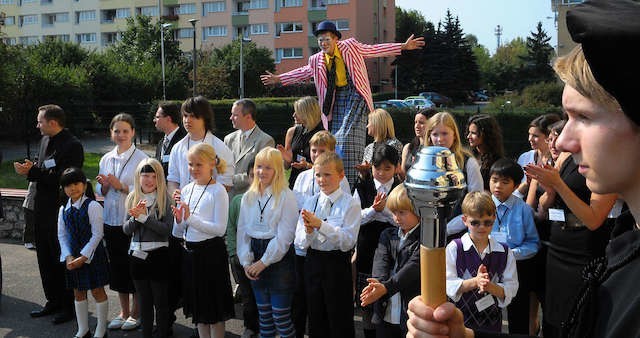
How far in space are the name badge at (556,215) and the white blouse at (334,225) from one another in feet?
4.76

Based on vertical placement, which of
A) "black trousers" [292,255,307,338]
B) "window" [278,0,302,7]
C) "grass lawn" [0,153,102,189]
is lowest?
"black trousers" [292,255,307,338]

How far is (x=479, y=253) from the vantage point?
13.5 ft

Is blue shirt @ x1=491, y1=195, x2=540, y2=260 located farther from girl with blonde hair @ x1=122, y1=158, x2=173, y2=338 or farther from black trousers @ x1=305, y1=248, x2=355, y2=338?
girl with blonde hair @ x1=122, y1=158, x2=173, y2=338

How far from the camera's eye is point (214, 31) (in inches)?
2692

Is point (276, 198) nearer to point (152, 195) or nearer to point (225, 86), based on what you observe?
point (152, 195)

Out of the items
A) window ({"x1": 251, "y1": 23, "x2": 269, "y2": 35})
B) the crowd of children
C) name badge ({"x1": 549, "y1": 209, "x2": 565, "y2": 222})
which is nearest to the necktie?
the crowd of children

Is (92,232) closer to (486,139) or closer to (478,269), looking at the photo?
(478,269)

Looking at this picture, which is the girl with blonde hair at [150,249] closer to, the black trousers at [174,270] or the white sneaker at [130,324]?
the black trousers at [174,270]

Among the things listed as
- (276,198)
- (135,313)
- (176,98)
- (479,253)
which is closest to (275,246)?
(276,198)

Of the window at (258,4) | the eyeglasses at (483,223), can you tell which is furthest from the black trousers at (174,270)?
the window at (258,4)

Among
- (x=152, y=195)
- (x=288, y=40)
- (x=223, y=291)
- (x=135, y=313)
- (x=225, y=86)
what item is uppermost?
(x=288, y=40)

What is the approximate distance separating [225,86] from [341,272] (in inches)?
1591

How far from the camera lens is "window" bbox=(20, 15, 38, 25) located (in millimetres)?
74000

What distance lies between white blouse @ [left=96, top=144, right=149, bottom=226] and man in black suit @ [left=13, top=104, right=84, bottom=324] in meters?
0.45
